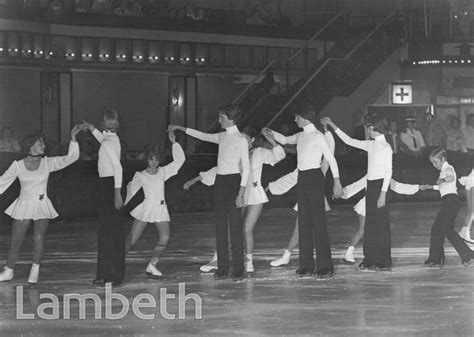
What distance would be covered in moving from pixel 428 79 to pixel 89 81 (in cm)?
932

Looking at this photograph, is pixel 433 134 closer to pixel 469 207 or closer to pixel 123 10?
pixel 123 10

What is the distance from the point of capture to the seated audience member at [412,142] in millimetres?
28234

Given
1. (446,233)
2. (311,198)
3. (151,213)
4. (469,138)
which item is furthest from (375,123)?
(469,138)

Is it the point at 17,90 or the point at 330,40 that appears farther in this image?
the point at 330,40

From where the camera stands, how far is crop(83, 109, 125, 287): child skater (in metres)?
13.7

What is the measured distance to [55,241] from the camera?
1914 centimetres

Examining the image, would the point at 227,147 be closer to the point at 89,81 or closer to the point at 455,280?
the point at 455,280

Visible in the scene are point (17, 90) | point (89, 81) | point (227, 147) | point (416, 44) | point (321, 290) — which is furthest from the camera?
point (416, 44)

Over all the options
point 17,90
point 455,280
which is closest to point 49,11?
point 17,90

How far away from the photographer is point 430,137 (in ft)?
97.5

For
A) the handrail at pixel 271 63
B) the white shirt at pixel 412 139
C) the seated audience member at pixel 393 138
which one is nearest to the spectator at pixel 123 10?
the handrail at pixel 271 63

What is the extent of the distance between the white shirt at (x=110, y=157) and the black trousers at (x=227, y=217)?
1.41 meters

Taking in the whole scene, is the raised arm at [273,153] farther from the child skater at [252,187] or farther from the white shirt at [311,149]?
the white shirt at [311,149]

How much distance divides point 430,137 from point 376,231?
1476 centimetres
